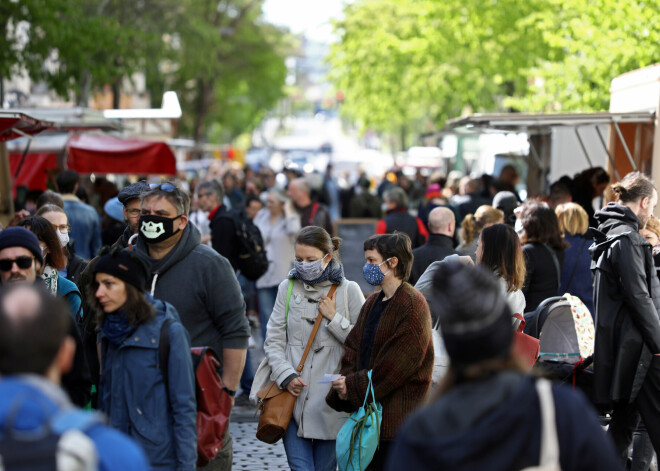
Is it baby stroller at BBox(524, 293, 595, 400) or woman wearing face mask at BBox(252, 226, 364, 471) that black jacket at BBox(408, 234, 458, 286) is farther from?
woman wearing face mask at BBox(252, 226, 364, 471)

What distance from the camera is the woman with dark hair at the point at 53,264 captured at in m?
5.37

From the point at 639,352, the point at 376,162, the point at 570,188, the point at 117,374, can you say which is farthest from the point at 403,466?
the point at 376,162

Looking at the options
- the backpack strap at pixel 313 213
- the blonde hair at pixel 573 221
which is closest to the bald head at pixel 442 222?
the blonde hair at pixel 573 221

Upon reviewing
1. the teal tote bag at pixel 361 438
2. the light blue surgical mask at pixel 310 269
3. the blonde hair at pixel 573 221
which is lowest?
the teal tote bag at pixel 361 438

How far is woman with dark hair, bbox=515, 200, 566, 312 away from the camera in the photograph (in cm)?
743

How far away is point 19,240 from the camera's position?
15.2 feet

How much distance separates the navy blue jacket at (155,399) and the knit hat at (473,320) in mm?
1726

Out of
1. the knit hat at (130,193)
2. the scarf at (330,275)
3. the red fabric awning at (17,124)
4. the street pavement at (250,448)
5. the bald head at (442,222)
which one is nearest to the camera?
the scarf at (330,275)

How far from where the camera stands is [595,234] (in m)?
6.47

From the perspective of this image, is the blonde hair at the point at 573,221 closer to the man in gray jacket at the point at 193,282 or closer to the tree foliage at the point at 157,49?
the man in gray jacket at the point at 193,282

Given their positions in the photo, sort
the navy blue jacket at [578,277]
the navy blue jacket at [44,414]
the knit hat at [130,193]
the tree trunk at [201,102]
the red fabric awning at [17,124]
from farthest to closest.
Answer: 1. the tree trunk at [201,102]
2. the red fabric awning at [17,124]
3. the navy blue jacket at [578,277]
4. the knit hat at [130,193]
5. the navy blue jacket at [44,414]

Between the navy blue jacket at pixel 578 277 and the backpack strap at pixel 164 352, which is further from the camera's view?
the navy blue jacket at pixel 578 277

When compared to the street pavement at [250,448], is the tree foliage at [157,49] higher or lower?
higher

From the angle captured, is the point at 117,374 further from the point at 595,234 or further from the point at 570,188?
the point at 570,188
